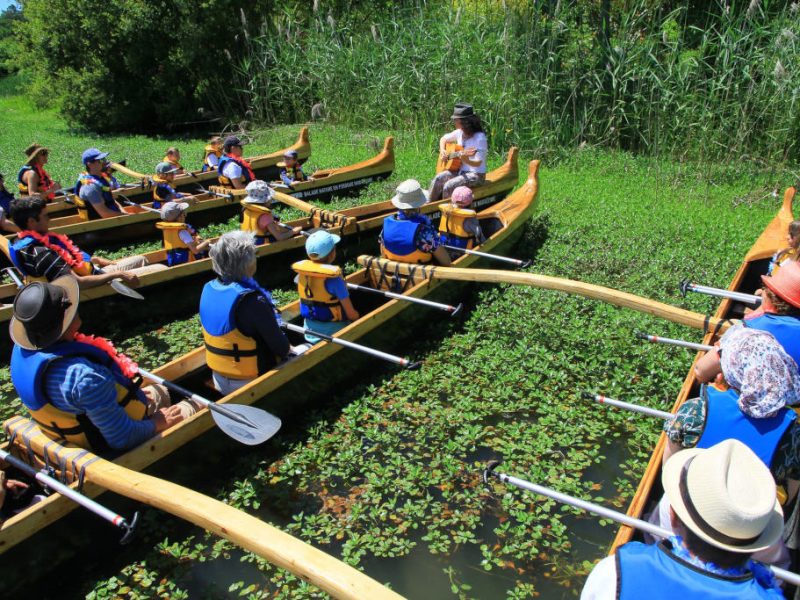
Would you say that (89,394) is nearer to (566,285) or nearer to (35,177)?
(566,285)

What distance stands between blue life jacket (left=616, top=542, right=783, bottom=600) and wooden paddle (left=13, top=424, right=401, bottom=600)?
0.94 metres

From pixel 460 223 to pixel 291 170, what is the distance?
13.7 ft

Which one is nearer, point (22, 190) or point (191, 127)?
point (22, 190)

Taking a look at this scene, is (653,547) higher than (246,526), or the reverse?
(653,547)

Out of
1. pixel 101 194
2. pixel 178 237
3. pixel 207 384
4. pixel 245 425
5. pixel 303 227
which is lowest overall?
pixel 207 384

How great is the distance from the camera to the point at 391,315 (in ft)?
16.9

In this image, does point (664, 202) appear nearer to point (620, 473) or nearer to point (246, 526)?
point (620, 473)

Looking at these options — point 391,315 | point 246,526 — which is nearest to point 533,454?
point 391,315

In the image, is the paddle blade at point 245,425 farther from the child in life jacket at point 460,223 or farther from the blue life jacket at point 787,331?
the child in life jacket at point 460,223

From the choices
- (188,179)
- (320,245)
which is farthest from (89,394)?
(188,179)

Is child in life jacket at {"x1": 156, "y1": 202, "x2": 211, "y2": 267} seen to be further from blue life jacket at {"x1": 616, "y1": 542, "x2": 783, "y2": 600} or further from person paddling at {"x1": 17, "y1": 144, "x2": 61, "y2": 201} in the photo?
blue life jacket at {"x1": 616, "y1": 542, "x2": 783, "y2": 600}

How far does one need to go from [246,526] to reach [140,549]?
4.01ft

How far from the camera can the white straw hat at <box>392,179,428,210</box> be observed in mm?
5535

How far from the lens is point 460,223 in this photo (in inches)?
256
